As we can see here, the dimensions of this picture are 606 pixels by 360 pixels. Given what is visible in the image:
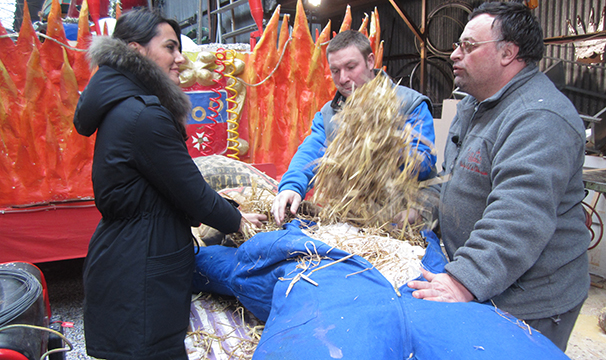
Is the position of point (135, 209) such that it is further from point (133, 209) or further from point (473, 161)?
point (473, 161)

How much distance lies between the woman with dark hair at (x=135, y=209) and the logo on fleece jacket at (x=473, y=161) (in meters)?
1.14

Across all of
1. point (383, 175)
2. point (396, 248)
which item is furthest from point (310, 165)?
point (396, 248)

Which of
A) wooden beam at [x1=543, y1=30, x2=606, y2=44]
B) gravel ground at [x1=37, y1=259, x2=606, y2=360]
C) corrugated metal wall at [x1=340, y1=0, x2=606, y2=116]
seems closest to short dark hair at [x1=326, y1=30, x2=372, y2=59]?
gravel ground at [x1=37, y1=259, x2=606, y2=360]

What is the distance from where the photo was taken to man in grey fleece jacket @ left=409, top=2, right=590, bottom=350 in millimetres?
1256

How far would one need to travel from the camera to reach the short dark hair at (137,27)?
5.65ft

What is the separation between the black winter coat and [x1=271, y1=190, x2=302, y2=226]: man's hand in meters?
0.49

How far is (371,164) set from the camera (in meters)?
1.69

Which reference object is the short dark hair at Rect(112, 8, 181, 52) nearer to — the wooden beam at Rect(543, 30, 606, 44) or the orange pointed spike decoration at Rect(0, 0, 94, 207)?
the orange pointed spike decoration at Rect(0, 0, 94, 207)

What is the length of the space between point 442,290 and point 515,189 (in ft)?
1.43

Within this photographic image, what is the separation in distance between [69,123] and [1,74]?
2.04ft

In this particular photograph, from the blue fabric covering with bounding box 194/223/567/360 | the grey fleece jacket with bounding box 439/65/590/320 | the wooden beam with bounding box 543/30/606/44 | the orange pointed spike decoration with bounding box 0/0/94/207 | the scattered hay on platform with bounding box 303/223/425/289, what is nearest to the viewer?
the blue fabric covering with bounding box 194/223/567/360

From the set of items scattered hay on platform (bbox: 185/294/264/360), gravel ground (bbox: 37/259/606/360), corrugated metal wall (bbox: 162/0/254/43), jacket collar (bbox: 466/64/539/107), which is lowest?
gravel ground (bbox: 37/259/606/360)

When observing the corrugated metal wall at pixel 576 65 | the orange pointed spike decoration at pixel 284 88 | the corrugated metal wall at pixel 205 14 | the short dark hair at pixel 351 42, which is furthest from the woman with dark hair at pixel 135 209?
the corrugated metal wall at pixel 205 14

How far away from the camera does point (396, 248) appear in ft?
5.10
